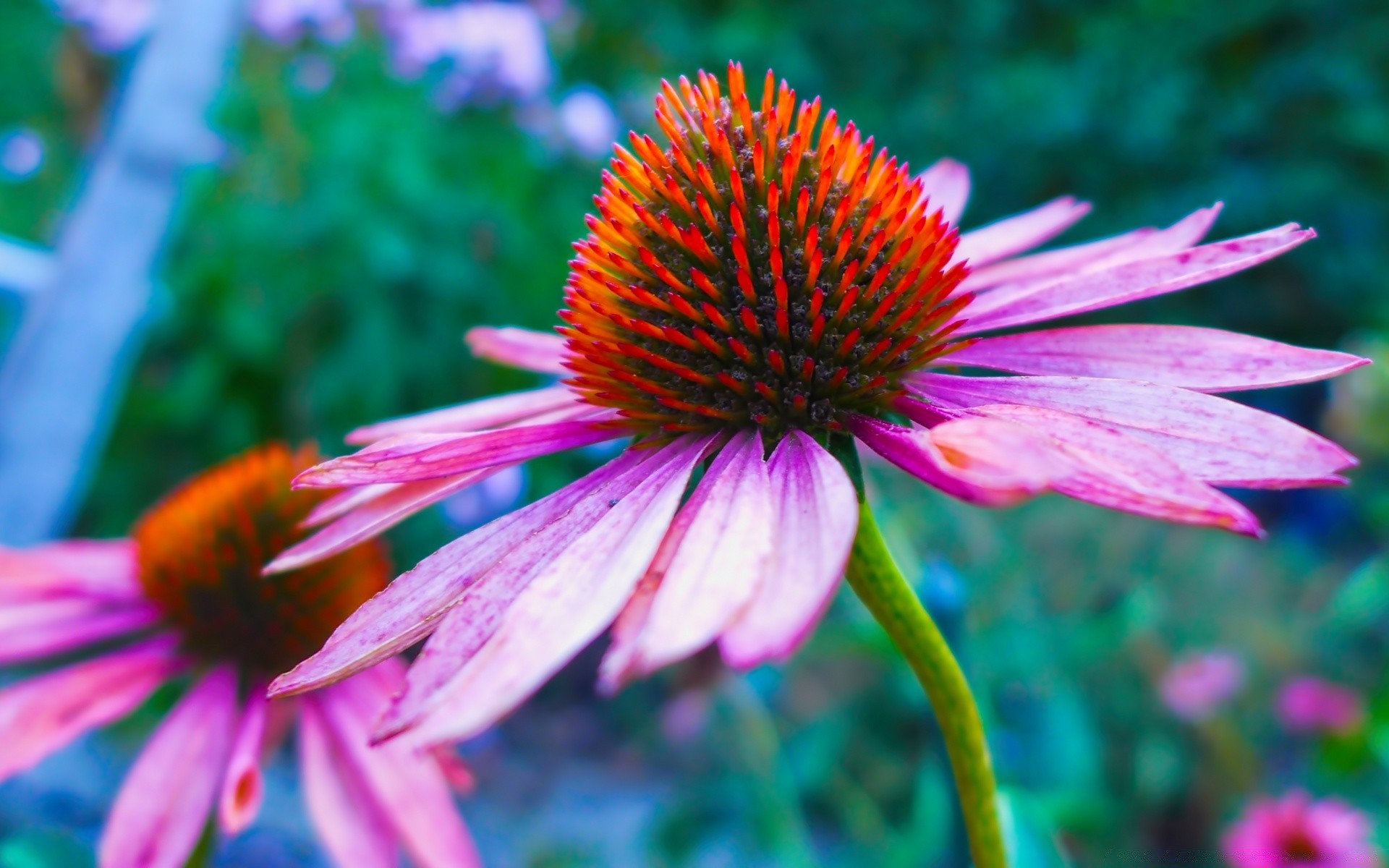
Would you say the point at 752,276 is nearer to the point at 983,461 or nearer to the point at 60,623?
the point at 983,461

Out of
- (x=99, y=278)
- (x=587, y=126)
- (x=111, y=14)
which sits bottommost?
(x=99, y=278)

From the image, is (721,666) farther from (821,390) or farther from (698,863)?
(698,863)

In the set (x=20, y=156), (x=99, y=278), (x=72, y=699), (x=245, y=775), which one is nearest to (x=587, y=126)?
(x=99, y=278)

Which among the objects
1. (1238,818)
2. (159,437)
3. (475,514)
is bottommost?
(1238,818)

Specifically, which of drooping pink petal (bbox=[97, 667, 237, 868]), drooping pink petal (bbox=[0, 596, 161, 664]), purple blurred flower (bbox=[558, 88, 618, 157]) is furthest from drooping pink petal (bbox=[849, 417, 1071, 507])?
purple blurred flower (bbox=[558, 88, 618, 157])

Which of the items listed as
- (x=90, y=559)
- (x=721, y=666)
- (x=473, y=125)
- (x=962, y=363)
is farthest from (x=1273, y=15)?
(x=90, y=559)

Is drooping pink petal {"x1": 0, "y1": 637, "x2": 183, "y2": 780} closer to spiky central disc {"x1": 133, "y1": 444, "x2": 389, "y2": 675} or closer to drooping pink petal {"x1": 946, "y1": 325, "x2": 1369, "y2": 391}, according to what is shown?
spiky central disc {"x1": 133, "y1": 444, "x2": 389, "y2": 675}

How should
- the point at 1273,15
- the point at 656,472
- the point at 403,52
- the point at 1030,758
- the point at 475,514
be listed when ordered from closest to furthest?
the point at 656,472
the point at 1030,758
the point at 475,514
the point at 403,52
the point at 1273,15
